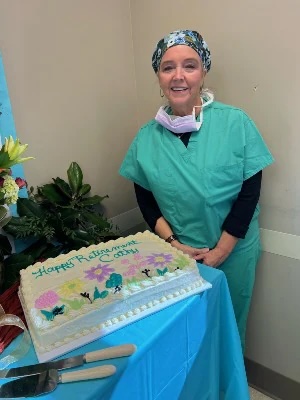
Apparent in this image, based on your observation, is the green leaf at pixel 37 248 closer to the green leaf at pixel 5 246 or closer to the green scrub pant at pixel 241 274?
the green leaf at pixel 5 246

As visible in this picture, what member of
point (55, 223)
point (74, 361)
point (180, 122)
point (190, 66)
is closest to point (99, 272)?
point (74, 361)

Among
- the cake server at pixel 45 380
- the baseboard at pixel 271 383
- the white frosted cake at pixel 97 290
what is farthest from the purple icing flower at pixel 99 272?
the baseboard at pixel 271 383

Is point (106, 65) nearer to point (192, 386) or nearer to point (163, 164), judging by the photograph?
point (163, 164)

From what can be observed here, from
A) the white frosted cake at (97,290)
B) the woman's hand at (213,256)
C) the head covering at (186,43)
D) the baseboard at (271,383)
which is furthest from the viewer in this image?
the baseboard at (271,383)

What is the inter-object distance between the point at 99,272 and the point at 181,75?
70 centimetres

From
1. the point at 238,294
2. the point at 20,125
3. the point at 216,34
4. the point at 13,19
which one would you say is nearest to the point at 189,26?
the point at 216,34

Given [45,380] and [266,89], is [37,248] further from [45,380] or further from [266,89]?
[266,89]

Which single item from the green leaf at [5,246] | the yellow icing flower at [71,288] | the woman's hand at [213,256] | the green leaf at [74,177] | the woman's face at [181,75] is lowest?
A: the woman's hand at [213,256]

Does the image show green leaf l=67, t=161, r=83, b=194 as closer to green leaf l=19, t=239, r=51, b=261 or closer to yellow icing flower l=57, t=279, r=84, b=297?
green leaf l=19, t=239, r=51, b=261

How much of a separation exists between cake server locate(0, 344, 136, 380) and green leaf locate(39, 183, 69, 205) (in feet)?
2.24

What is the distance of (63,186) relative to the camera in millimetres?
1303

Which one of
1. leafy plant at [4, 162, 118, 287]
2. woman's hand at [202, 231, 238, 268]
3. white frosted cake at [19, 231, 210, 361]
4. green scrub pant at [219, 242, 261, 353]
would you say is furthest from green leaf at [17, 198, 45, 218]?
green scrub pant at [219, 242, 261, 353]

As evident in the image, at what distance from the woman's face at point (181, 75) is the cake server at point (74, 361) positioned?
82 cm

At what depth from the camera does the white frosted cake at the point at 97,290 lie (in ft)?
2.38
